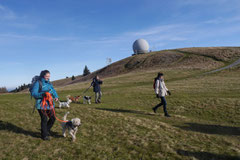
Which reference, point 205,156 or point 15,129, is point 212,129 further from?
point 15,129

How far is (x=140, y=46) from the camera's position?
328 feet

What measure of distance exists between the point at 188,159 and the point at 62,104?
11.6 meters

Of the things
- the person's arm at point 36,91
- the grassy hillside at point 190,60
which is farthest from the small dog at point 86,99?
the grassy hillside at point 190,60

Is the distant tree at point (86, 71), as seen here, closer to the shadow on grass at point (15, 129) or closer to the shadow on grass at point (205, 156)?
the shadow on grass at point (15, 129)

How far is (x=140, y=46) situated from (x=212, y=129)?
9319 centimetres

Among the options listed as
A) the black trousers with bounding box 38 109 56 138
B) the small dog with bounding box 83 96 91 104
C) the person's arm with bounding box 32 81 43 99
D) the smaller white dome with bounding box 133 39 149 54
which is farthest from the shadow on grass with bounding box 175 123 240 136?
the smaller white dome with bounding box 133 39 149 54

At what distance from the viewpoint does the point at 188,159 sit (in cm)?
584

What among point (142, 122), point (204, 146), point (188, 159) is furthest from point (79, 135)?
point (204, 146)

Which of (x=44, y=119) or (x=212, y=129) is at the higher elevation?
(x=44, y=119)

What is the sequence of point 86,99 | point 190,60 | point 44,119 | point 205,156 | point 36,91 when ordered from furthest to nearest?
point 190,60, point 86,99, point 44,119, point 36,91, point 205,156

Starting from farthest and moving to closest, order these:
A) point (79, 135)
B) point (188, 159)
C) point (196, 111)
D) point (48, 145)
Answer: point (196, 111) < point (79, 135) < point (48, 145) < point (188, 159)

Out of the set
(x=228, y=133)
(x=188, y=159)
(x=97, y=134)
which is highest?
(x=97, y=134)

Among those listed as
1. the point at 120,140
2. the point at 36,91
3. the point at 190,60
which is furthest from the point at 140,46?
the point at 36,91

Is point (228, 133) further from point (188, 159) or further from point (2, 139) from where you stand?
point (2, 139)
